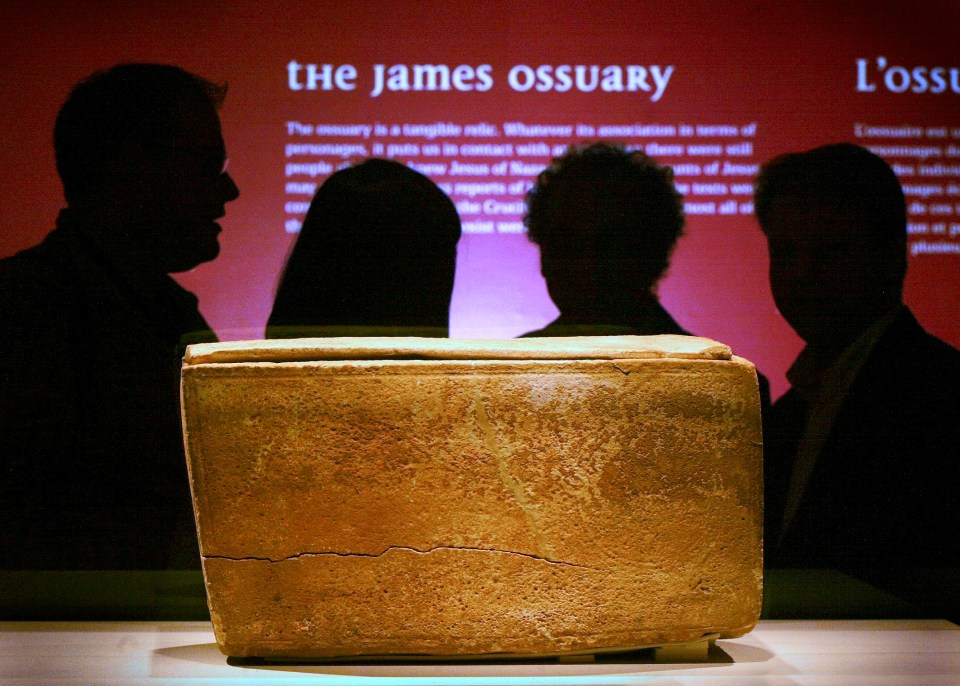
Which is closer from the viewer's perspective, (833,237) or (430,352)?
(430,352)

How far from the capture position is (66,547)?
266cm

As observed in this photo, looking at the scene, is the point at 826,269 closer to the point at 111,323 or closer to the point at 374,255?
the point at 374,255

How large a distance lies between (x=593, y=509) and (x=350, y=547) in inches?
20.0

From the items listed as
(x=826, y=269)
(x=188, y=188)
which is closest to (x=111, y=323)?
(x=188, y=188)

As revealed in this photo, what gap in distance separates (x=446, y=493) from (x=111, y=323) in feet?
3.64

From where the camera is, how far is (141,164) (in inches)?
104

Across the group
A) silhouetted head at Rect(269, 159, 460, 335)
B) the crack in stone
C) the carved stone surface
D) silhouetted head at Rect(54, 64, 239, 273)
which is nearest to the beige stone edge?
the carved stone surface

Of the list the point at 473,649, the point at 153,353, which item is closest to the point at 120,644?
the point at 153,353

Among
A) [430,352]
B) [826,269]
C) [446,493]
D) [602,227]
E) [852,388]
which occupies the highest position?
[602,227]

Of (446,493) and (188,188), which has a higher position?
(188,188)

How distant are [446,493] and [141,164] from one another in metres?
1.27

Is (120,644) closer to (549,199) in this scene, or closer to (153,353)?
(153,353)

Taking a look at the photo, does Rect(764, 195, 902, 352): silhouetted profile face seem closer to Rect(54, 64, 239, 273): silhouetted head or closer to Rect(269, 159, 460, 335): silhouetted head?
Rect(269, 159, 460, 335): silhouetted head

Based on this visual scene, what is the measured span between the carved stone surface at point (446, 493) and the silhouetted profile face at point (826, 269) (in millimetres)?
692
